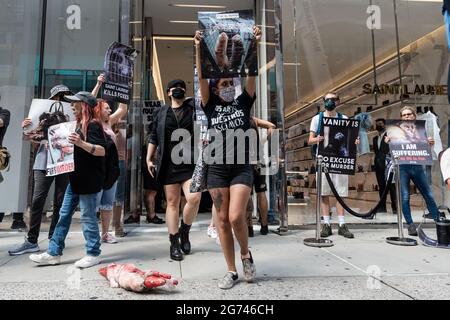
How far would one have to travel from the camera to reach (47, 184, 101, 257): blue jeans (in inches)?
146

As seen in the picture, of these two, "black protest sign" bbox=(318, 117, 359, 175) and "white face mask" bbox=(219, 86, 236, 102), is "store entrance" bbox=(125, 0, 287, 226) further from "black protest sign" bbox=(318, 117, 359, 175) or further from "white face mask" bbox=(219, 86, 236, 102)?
"white face mask" bbox=(219, 86, 236, 102)

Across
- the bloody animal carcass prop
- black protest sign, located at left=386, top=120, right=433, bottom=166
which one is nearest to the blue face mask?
black protest sign, located at left=386, top=120, right=433, bottom=166

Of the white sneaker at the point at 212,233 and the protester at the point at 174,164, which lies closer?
the protester at the point at 174,164

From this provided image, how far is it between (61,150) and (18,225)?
2943mm

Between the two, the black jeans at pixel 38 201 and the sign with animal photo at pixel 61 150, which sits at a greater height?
the sign with animal photo at pixel 61 150

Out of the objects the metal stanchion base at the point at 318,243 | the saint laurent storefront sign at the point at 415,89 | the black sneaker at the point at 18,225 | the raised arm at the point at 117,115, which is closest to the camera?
the metal stanchion base at the point at 318,243

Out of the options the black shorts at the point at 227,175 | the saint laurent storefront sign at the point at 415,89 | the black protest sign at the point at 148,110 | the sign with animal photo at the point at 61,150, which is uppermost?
the saint laurent storefront sign at the point at 415,89

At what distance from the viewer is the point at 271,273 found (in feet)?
11.5

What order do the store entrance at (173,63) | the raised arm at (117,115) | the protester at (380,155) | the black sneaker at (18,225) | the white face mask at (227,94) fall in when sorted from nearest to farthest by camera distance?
the white face mask at (227,94)
the raised arm at (117,115)
the black sneaker at (18,225)
the store entrance at (173,63)
the protester at (380,155)

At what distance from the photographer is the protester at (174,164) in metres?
4.03

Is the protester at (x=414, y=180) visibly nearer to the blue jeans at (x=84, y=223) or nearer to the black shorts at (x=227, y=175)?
the black shorts at (x=227, y=175)

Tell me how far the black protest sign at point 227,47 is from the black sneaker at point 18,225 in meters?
4.41

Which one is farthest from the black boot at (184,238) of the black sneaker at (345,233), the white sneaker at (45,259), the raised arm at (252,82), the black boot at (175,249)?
the black sneaker at (345,233)
